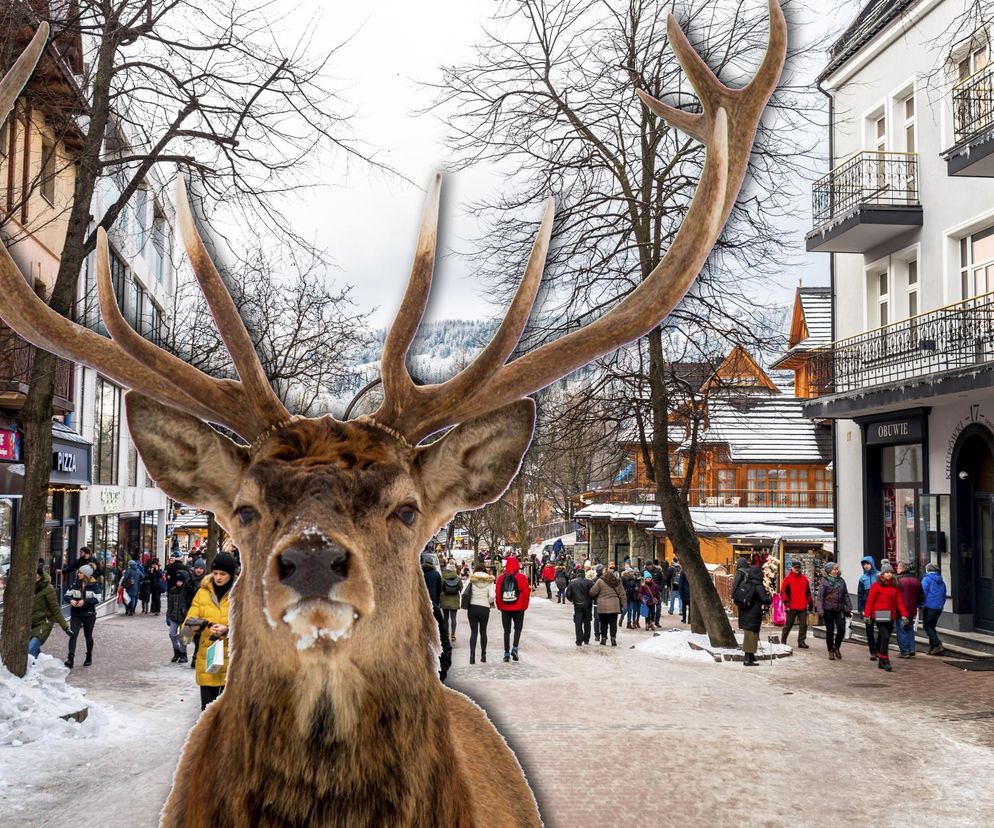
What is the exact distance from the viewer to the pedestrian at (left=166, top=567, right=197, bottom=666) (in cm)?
1535

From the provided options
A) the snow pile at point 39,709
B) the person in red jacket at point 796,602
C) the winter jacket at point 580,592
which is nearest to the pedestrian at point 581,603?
the winter jacket at point 580,592

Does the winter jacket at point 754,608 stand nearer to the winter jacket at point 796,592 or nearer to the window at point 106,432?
the winter jacket at point 796,592

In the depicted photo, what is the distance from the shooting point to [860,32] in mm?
22656

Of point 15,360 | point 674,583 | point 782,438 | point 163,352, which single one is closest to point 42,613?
point 15,360

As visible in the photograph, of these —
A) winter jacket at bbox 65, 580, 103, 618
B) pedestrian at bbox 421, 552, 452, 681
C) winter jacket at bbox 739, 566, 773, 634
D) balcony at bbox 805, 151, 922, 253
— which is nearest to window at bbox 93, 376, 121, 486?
winter jacket at bbox 65, 580, 103, 618

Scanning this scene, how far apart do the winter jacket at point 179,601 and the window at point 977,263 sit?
15091 millimetres

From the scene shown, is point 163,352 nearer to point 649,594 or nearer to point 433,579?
point 433,579

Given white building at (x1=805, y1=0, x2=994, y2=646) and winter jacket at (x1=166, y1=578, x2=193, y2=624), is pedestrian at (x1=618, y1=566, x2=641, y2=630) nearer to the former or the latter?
white building at (x1=805, y1=0, x2=994, y2=646)

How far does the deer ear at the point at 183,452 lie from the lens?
3096mm

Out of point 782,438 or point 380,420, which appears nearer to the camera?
point 380,420

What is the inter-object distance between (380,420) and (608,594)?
1745 cm

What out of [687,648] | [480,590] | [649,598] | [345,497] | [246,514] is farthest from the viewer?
[649,598]

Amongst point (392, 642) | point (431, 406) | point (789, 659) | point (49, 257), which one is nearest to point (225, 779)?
point (392, 642)

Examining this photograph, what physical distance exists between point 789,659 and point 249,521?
54.6ft
